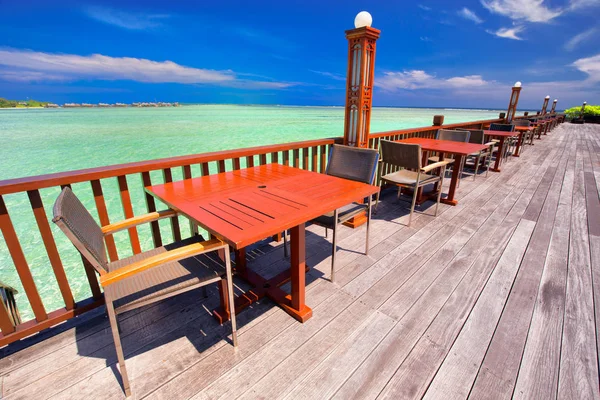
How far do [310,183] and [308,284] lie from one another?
0.79 meters

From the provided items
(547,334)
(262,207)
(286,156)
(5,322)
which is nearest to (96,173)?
(5,322)

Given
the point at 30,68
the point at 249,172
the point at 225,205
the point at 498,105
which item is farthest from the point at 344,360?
the point at 498,105

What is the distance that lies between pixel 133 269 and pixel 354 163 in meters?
1.83

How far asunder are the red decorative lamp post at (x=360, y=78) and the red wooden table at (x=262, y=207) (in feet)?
4.05

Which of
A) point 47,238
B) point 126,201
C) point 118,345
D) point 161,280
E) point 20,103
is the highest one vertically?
point 20,103

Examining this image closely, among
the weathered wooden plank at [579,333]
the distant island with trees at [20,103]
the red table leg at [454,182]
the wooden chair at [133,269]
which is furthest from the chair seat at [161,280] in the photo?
the distant island with trees at [20,103]

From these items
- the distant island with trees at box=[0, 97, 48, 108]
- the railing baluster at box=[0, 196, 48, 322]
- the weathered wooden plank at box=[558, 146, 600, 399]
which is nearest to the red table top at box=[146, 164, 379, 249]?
the railing baluster at box=[0, 196, 48, 322]

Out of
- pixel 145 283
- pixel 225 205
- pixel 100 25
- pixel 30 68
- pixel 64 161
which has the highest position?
pixel 100 25

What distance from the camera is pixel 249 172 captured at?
6.96ft

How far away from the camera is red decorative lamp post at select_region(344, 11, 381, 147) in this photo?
2.60m

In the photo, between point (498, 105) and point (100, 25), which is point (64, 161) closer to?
point (100, 25)

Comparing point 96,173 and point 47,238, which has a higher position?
point 96,173

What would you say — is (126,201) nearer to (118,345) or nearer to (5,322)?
(5,322)

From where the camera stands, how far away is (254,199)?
151 centimetres
